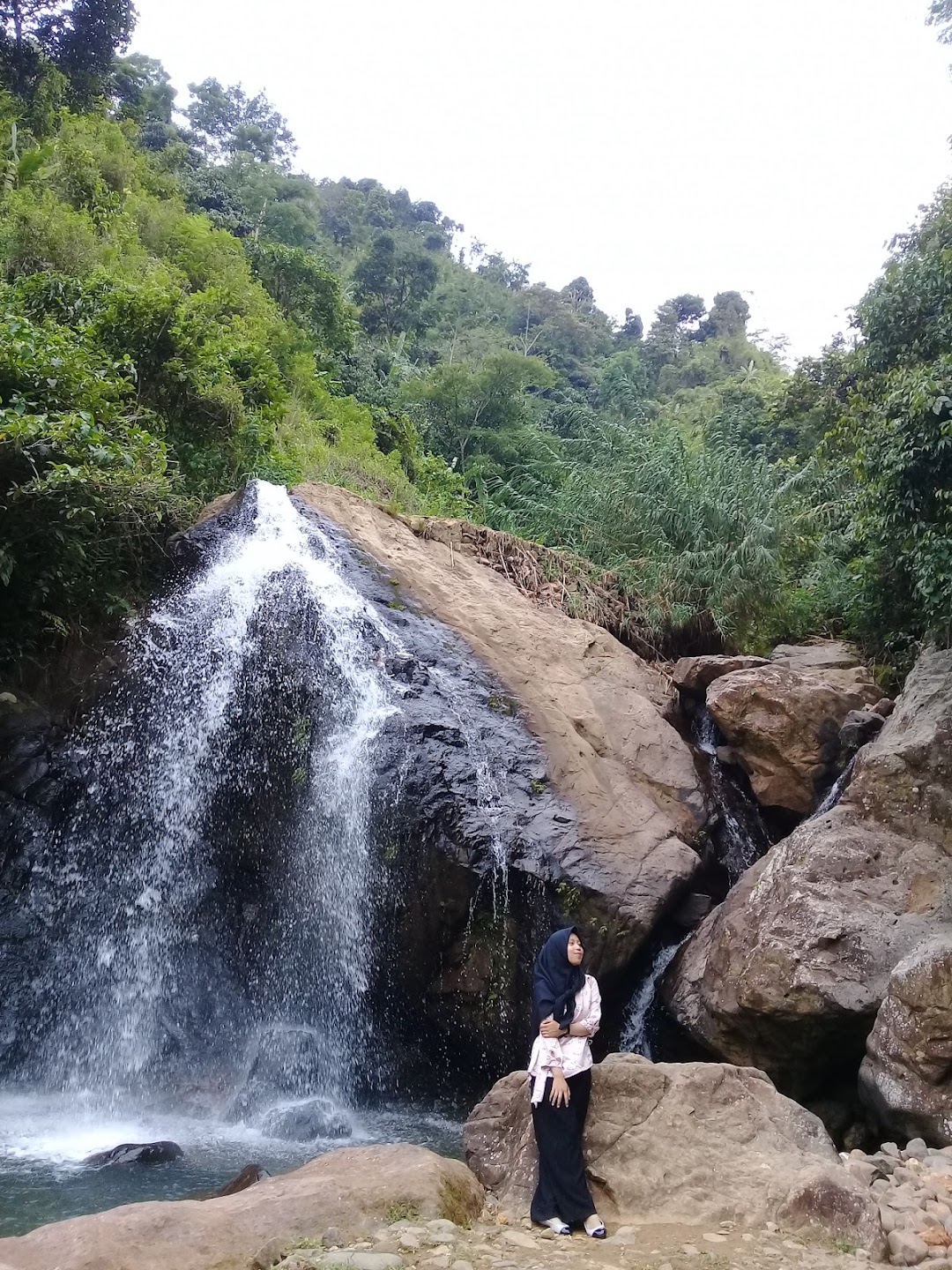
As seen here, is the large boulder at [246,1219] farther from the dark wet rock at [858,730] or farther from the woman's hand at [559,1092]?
the dark wet rock at [858,730]

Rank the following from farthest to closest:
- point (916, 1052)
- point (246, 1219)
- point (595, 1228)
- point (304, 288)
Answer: point (304, 288)
point (916, 1052)
point (595, 1228)
point (246, 1219)

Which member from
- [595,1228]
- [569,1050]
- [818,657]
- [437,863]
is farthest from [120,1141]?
[818,657]

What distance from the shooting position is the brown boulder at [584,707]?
8.54m

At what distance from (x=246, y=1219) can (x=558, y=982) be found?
178cm

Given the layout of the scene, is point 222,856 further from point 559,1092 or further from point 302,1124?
point 559,1092

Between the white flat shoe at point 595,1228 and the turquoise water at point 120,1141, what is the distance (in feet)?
8.45

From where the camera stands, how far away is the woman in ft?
15.3

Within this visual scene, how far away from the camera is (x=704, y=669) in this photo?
10984 mm

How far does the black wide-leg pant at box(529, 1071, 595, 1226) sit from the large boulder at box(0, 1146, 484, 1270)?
35 centimetres

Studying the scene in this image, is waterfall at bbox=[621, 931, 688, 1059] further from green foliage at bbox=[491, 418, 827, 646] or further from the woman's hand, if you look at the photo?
green foliage at bbox=[491, 418, 827, 646]

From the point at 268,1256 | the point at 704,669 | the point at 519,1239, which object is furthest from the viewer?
the point at 704,669

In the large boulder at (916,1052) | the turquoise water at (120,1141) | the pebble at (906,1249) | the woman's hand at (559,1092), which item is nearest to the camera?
the pebble at (906,1249)

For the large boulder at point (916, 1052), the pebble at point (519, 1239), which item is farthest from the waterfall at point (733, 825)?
the pebble at point (519, 1239)

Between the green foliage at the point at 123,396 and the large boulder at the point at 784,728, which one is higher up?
the green foliage at the point at 123,396
